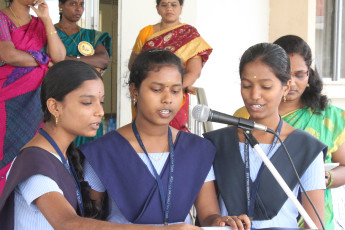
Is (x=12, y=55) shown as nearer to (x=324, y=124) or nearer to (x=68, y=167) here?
(x=68, y=167)

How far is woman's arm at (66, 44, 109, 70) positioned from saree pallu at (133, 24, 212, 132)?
246mm

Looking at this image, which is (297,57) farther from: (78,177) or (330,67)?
(330,67)

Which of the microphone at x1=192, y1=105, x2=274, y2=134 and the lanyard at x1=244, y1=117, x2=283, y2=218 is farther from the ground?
the microphone at x1=192, y1=105, x2=274, y2=134

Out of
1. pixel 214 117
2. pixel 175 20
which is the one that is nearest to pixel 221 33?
pixel 175 20

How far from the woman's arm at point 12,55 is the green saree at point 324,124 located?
180 cm

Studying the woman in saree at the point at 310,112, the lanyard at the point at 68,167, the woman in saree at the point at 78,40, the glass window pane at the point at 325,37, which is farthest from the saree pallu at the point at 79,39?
the glass window pane at the point at 325,37

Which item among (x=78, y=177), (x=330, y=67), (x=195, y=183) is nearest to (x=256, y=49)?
(x=195, y=183)

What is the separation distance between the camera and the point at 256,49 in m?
2.26

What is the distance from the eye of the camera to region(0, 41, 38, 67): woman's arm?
3279mm

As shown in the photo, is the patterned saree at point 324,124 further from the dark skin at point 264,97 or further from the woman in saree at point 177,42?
the woman in saree at point 177,42

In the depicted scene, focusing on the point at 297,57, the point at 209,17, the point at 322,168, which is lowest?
the point at 322,168

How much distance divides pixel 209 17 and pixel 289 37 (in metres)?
2.79

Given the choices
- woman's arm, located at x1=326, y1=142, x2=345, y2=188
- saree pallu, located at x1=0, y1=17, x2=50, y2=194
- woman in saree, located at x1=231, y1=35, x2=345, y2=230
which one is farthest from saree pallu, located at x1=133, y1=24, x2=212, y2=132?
woman's arm, located at x1=326, y1=142, x2=345, y2=188

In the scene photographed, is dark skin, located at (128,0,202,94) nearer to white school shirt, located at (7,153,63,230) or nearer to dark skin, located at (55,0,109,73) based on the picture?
dark skin, located at (55,0,109,73)
